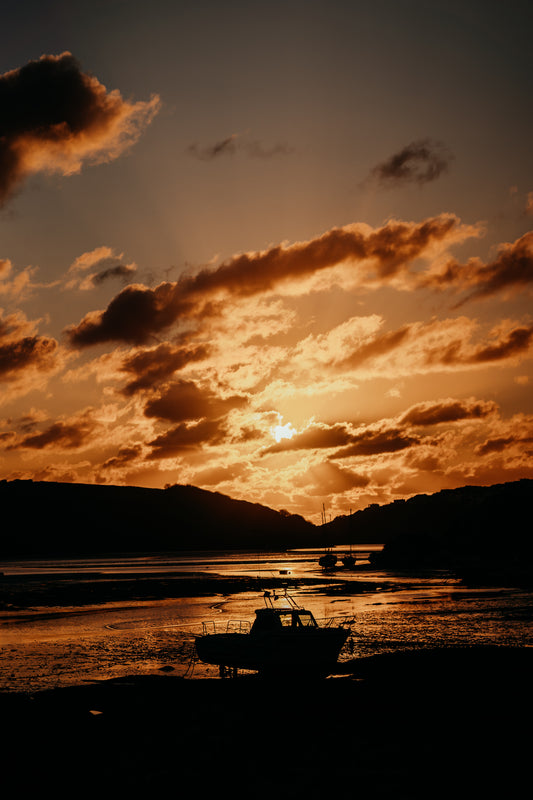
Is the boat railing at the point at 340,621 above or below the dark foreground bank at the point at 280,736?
below

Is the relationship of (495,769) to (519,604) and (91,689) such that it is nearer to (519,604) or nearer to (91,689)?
(91,689)

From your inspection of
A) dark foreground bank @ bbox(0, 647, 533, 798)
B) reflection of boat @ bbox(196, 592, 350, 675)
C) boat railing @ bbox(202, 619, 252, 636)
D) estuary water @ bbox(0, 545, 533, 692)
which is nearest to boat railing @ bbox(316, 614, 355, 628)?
estuary water @ bbox(0, 545, 533, 692)

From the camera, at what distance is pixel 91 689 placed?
95.2ft

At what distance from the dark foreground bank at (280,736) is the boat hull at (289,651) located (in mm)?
773

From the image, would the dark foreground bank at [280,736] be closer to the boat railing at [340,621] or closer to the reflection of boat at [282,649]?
the reflection of boat at [282,649]

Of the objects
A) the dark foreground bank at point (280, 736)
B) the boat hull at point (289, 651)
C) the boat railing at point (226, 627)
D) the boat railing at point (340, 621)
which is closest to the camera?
the dark foreground bank at point (280, 736)

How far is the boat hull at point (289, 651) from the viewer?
31297 millimetres

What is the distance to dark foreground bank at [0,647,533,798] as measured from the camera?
17.8m

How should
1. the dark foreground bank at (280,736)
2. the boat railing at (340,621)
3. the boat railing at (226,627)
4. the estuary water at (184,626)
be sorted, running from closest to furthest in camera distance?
the dark foreground bank at (280,736), the estuary water at (184,626), the boat railing at (226,627), the boat railing at (340,621)

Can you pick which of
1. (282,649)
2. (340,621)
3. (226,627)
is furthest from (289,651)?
(340,621)

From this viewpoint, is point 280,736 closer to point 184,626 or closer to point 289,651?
point 289,651

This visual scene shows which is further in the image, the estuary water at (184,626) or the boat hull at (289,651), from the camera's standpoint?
the estuary water at (184,626)

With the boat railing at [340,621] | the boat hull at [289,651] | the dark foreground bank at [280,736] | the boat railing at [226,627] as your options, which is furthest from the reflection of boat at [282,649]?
the boat railing at [340,621]

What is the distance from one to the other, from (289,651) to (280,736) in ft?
30.4
